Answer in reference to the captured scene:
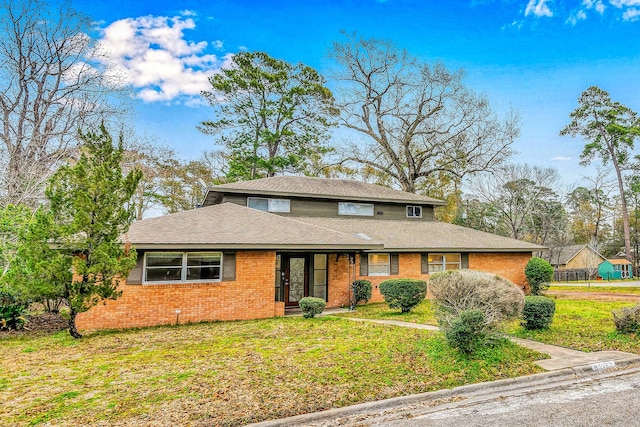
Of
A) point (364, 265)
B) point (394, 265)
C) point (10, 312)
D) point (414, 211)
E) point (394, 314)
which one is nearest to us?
point (10, 312)

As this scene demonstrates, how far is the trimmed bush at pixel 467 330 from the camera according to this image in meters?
Result: 6.27

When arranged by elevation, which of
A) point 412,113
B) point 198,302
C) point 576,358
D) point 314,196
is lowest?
point 576,358

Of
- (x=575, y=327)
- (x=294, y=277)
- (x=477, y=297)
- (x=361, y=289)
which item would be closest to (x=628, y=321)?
(x=575, y=327)

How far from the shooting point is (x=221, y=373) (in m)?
5.75

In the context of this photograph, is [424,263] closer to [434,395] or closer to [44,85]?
[434,395]

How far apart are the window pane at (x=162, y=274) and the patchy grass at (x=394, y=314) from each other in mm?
5448

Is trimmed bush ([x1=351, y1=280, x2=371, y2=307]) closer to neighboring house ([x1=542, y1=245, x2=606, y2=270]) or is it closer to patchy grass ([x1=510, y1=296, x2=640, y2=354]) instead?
patchy grass ([x1=510, y1=296, x2=640, y2=354])

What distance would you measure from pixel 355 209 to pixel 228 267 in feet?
31.5

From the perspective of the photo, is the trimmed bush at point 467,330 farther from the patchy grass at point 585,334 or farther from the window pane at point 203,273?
the window pane at point 203,273

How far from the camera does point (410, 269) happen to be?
52.6 feet

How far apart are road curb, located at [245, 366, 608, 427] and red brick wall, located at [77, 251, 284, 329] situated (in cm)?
730

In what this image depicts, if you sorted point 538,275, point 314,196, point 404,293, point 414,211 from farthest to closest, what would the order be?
point 414,211, point 314,196, point 538,275, point 404,293

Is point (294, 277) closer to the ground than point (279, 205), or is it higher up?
closer to the ground

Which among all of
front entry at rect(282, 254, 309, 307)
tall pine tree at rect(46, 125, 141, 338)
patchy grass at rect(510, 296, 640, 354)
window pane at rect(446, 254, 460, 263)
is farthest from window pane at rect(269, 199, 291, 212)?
patchy grass at rect(510, 296, 640, 354)
